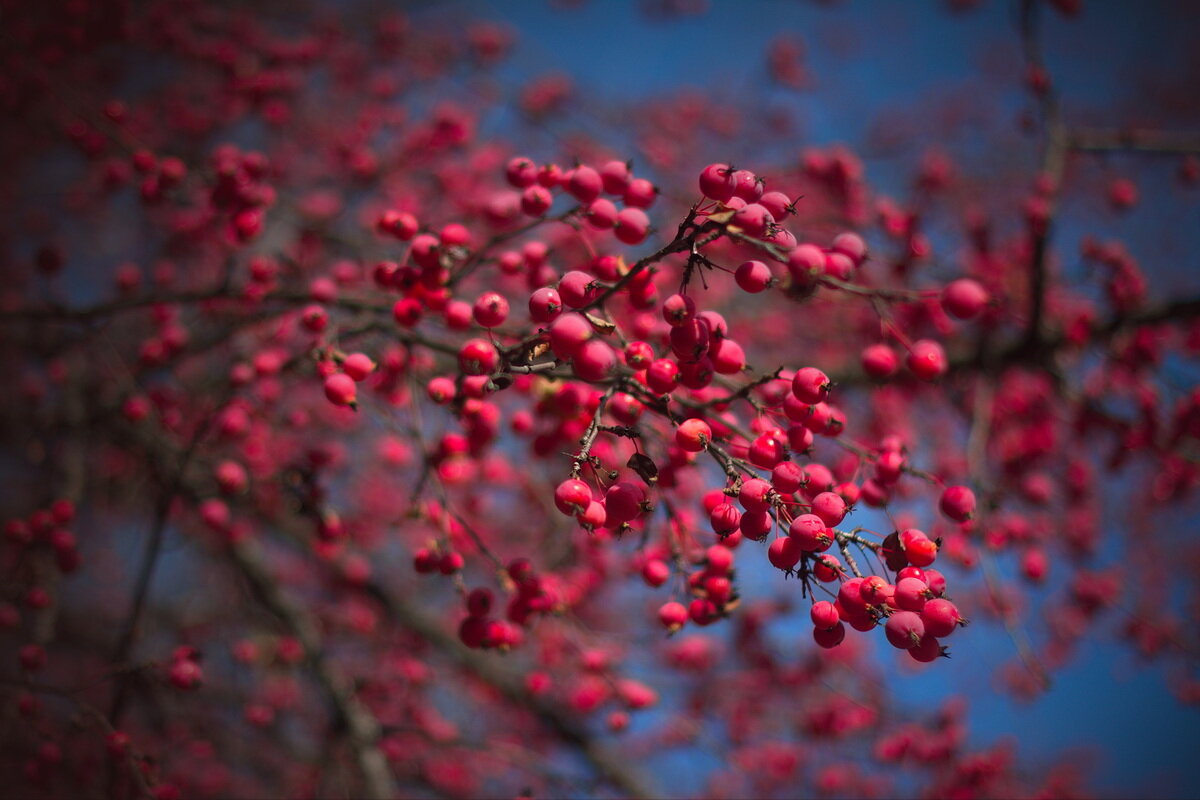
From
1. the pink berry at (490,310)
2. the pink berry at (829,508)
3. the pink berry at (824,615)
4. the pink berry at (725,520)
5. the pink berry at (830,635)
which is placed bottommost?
the pink berry at (830,635)

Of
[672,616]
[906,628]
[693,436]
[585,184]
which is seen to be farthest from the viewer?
[672,616]

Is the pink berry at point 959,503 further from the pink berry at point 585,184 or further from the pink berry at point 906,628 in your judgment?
the pink berry at point 585,184

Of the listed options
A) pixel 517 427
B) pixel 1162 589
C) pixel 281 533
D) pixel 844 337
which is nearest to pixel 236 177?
pixel 517 427

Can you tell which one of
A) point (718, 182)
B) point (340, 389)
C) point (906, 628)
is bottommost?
point (906, 628)

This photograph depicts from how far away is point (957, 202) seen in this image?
371 inches

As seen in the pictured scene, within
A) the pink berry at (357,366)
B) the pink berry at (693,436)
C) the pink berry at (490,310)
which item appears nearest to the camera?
the pink berry at (693,436)

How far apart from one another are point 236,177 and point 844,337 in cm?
528

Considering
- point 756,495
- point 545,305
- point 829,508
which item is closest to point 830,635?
point 829,508

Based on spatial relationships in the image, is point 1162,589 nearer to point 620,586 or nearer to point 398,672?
point 620,586

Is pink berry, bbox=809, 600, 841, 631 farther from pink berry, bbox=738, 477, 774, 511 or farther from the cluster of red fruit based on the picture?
pink berry, bbox=738, 477, 774, 511

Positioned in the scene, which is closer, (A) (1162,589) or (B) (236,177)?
(B) (236,177)

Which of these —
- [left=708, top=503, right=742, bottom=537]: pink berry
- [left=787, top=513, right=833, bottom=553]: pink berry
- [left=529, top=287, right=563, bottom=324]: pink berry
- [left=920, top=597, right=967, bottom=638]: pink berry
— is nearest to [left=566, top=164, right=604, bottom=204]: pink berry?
[left=529, top=287, right=563, bottom=324]: pink berry

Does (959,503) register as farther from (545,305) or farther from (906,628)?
(545,305)

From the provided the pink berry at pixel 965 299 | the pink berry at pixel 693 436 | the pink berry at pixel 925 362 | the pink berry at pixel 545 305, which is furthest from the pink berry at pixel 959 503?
the pink berry at pixel 545 305
